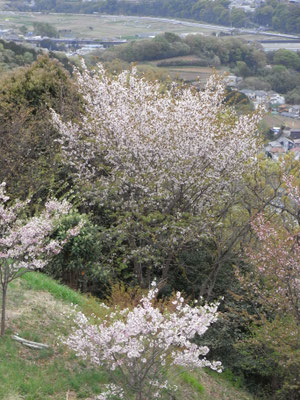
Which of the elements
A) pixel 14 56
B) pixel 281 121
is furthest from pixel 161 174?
pixel 281 121

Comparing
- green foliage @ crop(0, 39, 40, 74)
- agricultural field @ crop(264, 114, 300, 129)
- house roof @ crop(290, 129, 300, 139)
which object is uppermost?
green foliage @ crop(0, 39, 40, 74)

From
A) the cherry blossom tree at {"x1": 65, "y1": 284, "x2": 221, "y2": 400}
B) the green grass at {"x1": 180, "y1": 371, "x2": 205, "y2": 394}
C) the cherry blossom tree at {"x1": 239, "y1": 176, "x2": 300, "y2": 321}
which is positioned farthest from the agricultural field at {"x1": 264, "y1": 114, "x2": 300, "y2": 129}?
the cherry blossom tree at {"x1": 65, "y1": 284, "x2": 221, "y2": 400}

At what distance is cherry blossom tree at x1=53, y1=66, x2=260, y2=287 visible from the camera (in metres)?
11.8

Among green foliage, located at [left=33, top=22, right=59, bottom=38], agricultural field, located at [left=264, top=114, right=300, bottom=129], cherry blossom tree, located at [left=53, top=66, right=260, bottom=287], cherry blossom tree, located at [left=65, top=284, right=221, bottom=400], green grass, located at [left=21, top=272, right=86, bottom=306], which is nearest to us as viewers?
cherry blossom tree, located at [left=65, top=284, right=221, bottom=400]

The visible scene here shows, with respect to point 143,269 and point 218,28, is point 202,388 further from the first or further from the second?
point 218,28

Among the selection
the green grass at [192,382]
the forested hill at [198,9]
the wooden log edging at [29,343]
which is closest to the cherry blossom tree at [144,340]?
the wooden log edging at [29,343]

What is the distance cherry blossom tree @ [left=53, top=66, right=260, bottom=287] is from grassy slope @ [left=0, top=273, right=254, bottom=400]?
7.87 ft

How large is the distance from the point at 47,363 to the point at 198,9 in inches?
3072

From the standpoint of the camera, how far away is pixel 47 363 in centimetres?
778

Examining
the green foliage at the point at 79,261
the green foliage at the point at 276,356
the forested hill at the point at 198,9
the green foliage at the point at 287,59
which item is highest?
the forested hill at the point at 198,9

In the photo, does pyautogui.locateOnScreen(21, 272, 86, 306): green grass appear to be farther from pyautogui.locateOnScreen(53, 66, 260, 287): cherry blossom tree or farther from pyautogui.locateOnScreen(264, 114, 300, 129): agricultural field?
pyautogui.locateOnScreen(264, 114, 300, 129): agricultural field

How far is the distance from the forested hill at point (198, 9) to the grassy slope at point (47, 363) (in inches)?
2941

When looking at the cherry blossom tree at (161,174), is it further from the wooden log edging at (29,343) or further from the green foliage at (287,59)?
the green foliage at (287,59)

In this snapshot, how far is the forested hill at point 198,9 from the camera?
78.6 meters
